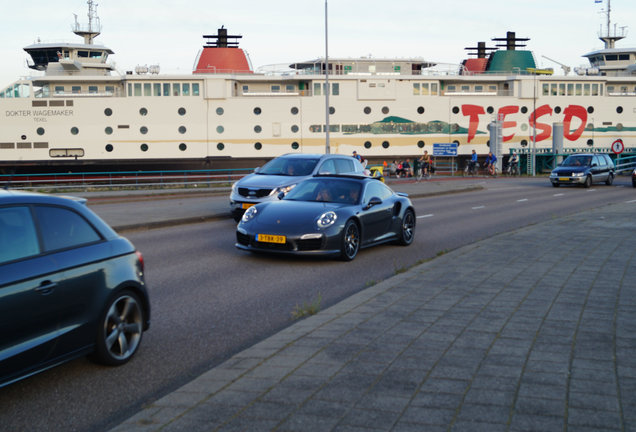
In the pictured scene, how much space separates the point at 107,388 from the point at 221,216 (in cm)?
1346

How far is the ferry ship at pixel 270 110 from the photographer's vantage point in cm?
4203

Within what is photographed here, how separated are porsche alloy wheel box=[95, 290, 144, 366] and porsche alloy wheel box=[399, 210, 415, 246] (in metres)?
7.82

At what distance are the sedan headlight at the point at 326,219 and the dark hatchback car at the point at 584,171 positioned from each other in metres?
25.5

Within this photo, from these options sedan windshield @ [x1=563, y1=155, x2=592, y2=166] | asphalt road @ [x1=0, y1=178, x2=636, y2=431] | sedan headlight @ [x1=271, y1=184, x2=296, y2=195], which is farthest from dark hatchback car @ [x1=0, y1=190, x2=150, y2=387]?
sedan windshield @ [x1=563, y1=155, x2=592, y2=166]

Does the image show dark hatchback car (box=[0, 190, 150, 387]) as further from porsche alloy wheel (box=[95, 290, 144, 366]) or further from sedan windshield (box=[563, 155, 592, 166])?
sedan windshield (box=[563, 155, 592, 166])

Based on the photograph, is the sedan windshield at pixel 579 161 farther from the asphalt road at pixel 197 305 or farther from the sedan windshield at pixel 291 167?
the sedan windshield at pixel 291 167

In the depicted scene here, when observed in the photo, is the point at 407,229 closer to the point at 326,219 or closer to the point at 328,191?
the point at 328,191

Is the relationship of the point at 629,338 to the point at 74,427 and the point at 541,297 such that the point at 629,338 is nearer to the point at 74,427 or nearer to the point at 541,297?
the point at 541,297

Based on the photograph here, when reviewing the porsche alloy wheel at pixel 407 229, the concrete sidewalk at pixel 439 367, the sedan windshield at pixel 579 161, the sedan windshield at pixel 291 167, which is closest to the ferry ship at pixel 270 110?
the sedan windshield at pixel 579 161

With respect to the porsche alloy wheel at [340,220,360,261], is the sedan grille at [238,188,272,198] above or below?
above

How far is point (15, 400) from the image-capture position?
15.0ft

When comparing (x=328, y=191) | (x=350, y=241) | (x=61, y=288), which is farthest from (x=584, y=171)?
(x=61, y=288)

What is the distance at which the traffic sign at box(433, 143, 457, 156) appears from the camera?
42719mm

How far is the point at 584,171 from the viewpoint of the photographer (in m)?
32.9
